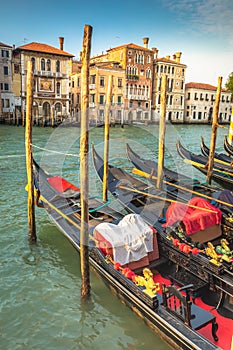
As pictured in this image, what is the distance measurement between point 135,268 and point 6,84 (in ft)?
70.6

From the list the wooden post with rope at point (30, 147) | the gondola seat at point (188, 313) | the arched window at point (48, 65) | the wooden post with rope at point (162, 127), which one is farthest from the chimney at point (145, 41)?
the gondola seat at point (188, 313)

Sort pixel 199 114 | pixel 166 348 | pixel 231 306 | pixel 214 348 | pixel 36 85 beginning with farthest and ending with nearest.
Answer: pixel 199 114 < pixel 36 85 < pixel 231 306 < pixel 166 348 < pixel 214 348

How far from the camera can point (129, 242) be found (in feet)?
10.8

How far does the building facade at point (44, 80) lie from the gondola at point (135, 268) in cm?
1743

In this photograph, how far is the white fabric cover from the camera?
3271 mm

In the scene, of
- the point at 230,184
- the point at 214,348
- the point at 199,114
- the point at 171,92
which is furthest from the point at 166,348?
the point at 199,114

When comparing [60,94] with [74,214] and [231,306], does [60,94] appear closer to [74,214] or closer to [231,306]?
[74,214]

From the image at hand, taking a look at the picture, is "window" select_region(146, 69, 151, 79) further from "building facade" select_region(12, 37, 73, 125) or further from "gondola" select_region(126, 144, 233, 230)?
"gondola" select_region(126, 144, 233, 230)

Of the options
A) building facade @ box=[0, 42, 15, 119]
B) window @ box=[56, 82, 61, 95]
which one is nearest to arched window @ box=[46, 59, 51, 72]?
window @ box=[56, 82, 61, 95]

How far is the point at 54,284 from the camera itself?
368cm

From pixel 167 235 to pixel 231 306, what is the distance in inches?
38.6

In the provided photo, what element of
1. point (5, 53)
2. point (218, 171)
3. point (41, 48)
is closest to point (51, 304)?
point (218, 171)

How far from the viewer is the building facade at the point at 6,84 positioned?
2155 centimetres

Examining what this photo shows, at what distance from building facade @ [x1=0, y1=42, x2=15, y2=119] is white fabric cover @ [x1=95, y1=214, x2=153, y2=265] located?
20237mm
